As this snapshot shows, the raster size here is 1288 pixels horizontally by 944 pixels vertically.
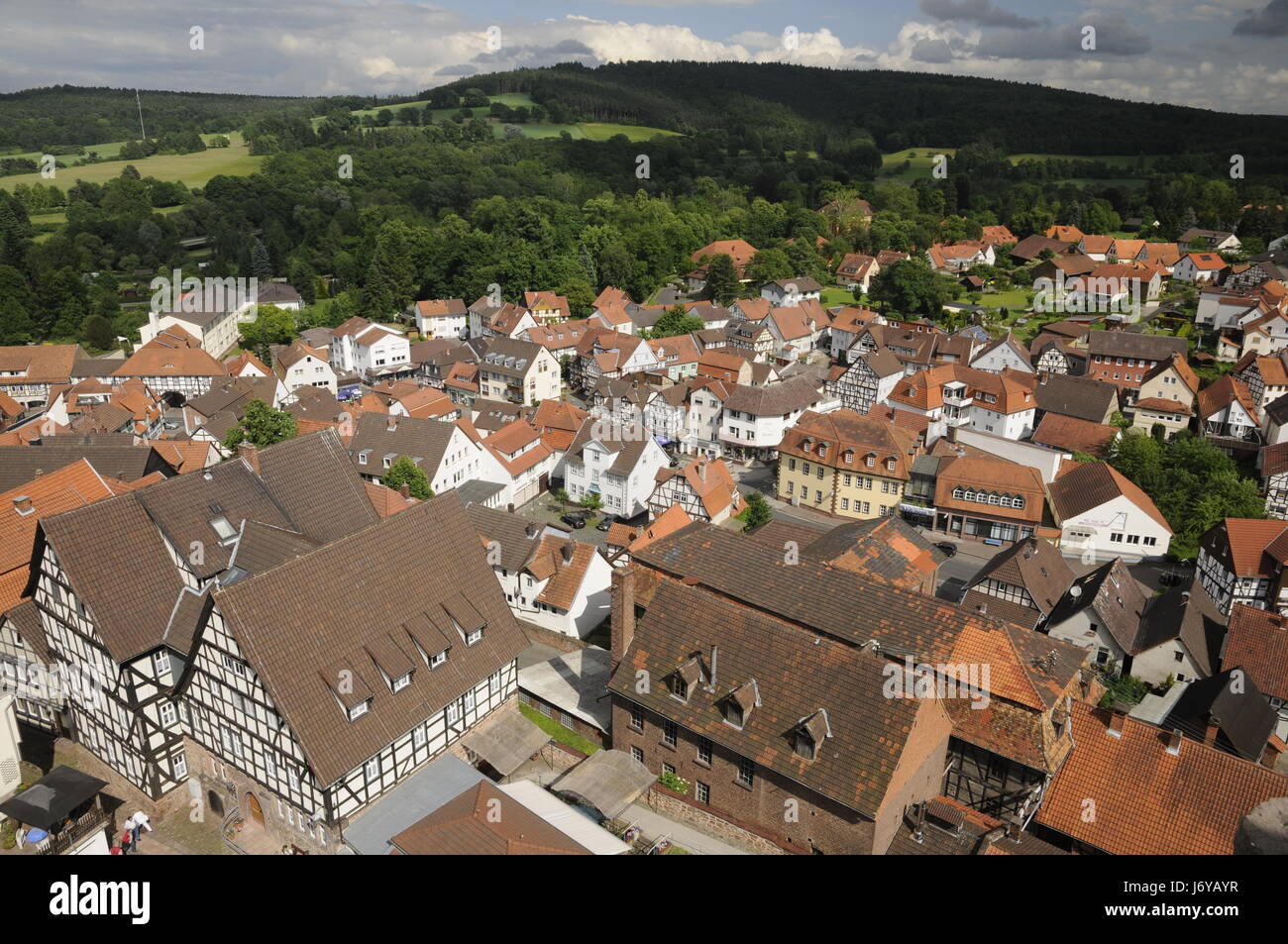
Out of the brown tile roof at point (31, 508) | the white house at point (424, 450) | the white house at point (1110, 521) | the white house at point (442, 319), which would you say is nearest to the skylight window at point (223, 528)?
the brown tile roof at point (31, 508)

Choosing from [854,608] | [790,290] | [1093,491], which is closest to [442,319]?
[790,290]

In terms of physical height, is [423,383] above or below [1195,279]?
below

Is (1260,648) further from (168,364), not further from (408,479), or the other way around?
(168,364)

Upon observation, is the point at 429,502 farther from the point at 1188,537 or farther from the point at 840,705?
the point at 1188,537

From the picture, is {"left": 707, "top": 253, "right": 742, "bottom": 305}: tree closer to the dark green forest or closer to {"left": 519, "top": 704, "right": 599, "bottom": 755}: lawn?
the dark green forest

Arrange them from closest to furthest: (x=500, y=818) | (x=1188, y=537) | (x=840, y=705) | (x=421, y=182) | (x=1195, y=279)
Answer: (x=500, y=818)
(x=840, y=705)
(x=1188, y=537)
(x=1195, y=279)
(x=421, y=182)

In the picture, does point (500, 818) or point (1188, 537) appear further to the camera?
point (1188, 537)
